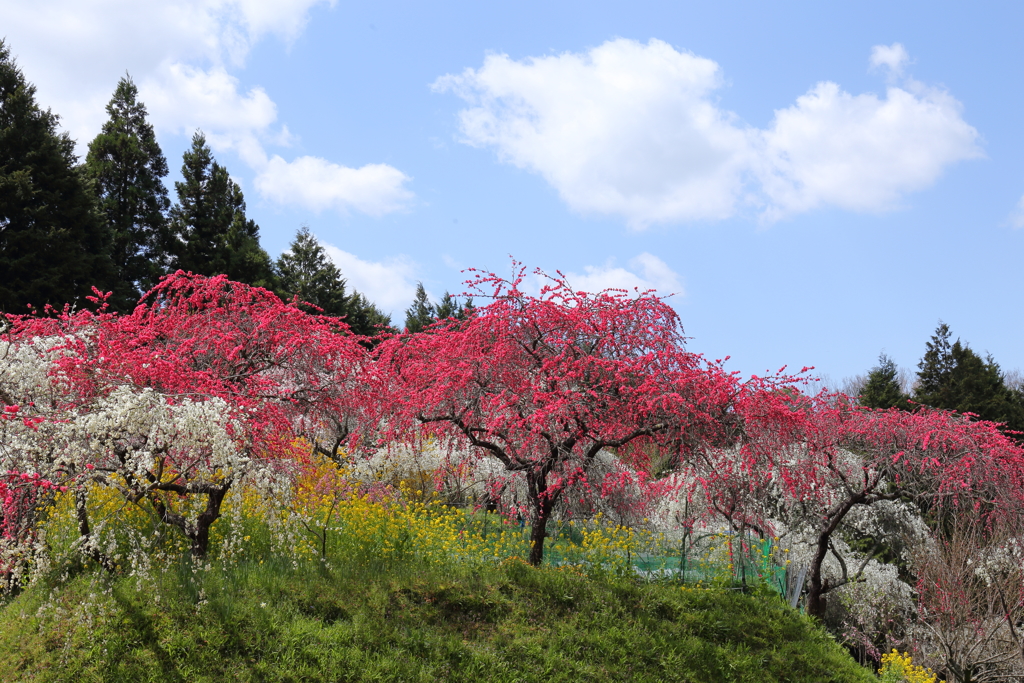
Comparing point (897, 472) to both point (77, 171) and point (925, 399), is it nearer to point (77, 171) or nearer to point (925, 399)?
point (925, 399)

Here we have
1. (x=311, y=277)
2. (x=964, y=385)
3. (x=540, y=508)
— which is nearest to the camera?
(x=540, y=508)

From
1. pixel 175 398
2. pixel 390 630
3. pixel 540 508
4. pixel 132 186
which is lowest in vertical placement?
pixel 390 630

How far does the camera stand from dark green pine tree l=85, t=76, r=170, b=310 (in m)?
26.8

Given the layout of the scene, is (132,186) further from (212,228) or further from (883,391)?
(883,391)

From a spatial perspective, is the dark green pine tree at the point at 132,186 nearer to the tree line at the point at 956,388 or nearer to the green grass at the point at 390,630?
the green grass at the point at 390,630

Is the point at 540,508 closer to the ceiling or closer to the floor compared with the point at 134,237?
closer to the floor

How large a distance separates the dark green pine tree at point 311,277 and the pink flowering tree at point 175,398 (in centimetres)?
2087

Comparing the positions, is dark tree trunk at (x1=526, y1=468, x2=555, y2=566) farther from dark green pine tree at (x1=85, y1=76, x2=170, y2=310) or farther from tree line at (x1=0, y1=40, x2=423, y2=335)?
dark green pine tree at (x1=85, y1=76, x2=170, y2=310)

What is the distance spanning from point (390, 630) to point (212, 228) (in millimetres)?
26158

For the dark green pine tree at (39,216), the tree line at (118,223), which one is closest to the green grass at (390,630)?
the tree line at (118,223)

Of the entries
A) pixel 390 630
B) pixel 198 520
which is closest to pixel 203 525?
pixel 198 520

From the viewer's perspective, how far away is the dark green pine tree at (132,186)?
26.8 metres

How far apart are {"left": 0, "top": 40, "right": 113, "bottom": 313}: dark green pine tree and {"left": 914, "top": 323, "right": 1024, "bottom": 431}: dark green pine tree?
29.1 m

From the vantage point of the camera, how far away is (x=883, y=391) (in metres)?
25.5
